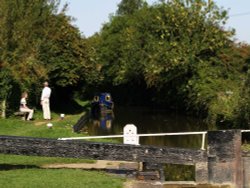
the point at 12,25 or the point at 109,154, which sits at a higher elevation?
the point at 12,25

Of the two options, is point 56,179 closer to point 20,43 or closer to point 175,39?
point 20,43

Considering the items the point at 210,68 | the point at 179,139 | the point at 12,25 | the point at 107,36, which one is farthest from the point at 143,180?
the point at 107,36

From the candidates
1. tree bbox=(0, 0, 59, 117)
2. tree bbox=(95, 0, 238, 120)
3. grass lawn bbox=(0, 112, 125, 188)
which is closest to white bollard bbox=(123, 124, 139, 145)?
grass lawn bbox=(0, 112, 125, 188)

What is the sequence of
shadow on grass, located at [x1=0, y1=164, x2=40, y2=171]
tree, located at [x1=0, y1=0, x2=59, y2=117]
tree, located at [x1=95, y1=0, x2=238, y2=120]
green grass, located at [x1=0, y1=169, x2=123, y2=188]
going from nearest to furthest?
green grass, located at [x1=0, y1=169, x2=123, y2=188]
shadow on grass, located at [x1=0, y1=164, x2=40, y2=171]
tree, located at [x1=0, y1=0, x2=59, y2=117]
tree, located at [x1=95, y1=0, x2=238, y2=120]

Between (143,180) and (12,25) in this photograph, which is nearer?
(143,180)

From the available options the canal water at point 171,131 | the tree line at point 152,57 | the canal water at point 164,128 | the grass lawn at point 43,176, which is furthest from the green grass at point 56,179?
the tree line at point 152,57

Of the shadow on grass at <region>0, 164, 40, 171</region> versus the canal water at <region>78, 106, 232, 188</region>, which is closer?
the shadow on grass at <region>0, 164, 40, 171</region>

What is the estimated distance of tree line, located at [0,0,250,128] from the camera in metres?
24.5

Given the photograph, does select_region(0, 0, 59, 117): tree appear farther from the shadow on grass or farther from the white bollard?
the white bollard

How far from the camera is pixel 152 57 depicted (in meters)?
35.8

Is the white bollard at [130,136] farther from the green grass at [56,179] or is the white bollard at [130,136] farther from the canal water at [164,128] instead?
the canal water at [164,128]

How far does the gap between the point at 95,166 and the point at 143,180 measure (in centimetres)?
163

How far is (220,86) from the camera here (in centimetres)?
2984

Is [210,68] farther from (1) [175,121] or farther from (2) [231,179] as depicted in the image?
(2) [231,179]
